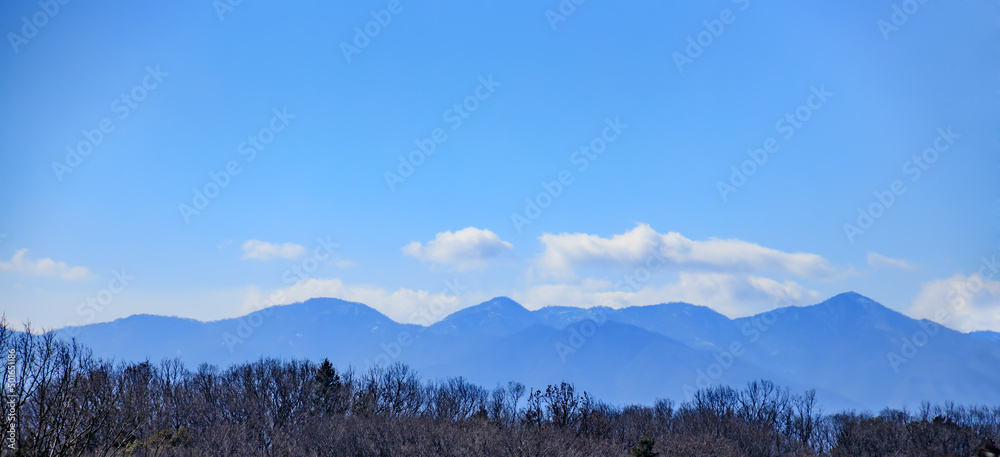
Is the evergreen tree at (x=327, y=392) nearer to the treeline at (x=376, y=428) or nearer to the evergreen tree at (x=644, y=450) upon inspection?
the treeline at (x=376, y=428)

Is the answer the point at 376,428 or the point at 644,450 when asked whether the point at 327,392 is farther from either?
the point at 644,450

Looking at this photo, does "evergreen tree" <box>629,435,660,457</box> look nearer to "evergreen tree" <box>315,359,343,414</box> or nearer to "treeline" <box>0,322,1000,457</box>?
"treeline" <box>0,322,1000,457</box>

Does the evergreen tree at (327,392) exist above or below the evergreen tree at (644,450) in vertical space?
above

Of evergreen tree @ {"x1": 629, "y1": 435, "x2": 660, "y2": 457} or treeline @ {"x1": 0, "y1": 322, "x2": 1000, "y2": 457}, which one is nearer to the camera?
treeline @ {"x1": 0, "y1": 322, "x2": 1000, "y2": 457}

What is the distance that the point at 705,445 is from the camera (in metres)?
63.0

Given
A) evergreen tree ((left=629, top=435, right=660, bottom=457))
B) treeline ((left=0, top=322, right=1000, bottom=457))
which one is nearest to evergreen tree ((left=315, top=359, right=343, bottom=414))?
treeline ((left=0, top=322, right=1000, bottom=457))

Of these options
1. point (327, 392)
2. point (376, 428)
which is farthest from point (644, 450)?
point (327, 392)

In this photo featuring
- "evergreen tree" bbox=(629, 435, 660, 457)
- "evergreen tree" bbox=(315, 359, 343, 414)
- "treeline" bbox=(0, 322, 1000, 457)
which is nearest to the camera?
"treeline" bbox=(0, 322, 1000, 457)

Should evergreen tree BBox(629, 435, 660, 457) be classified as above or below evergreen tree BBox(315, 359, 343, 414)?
below

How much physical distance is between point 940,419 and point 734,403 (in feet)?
206

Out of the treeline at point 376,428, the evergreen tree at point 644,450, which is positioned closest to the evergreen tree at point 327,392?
the treeline at point 376,428

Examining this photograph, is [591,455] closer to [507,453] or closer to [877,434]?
[507,453]

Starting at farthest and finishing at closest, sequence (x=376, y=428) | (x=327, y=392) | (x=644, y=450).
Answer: (x=327, y=392) < (x=376, y=428) < (x=644, y=450)

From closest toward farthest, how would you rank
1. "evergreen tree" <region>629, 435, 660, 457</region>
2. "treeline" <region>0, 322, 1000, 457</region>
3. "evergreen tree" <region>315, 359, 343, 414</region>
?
"treeline" <region>0, 322, 1000, 457</region> < "evergreen tree" <region>629, 435, 660, 457</region> < "evergreen tree" <region>315, 359, 343, 414</region>
